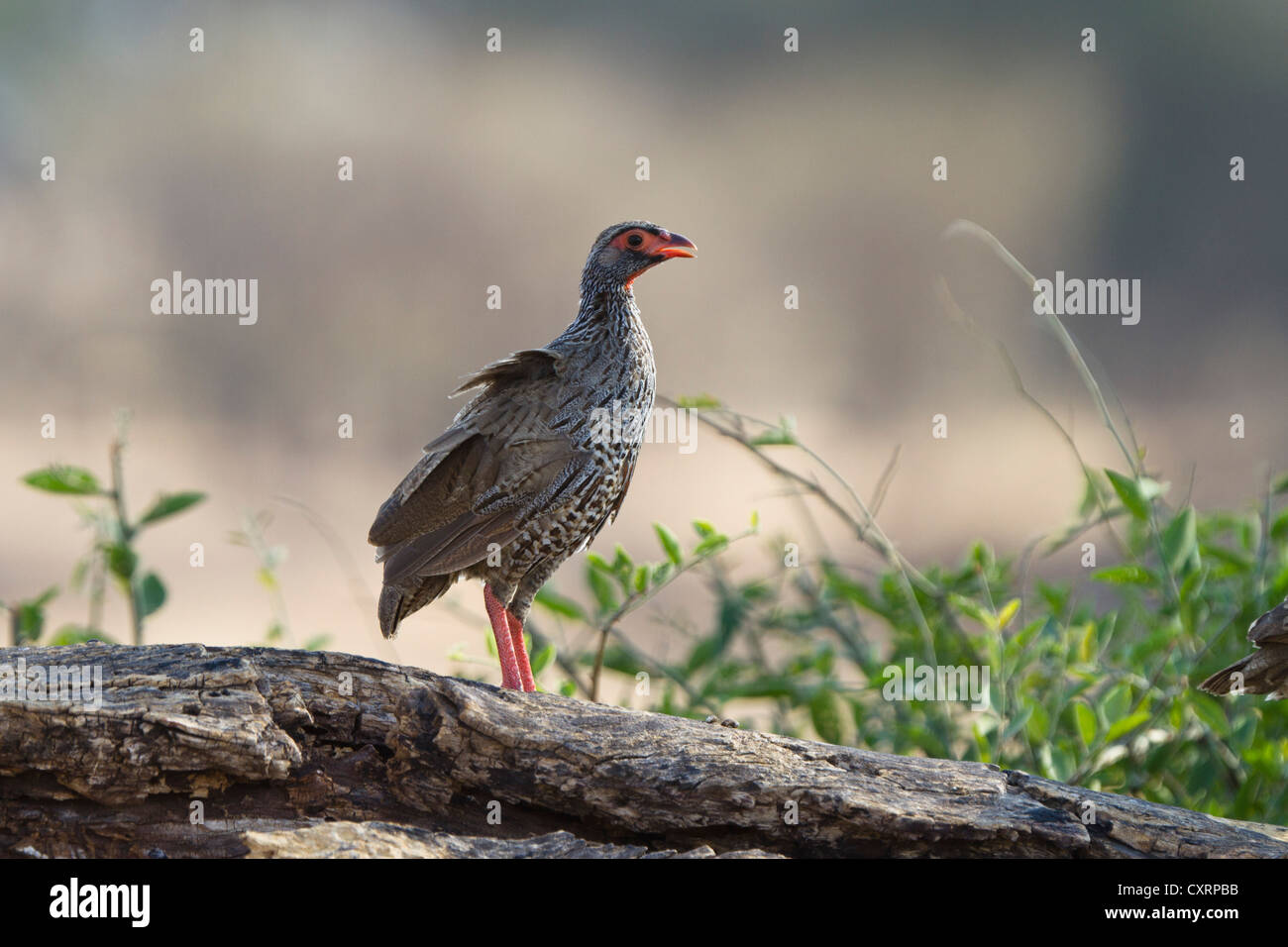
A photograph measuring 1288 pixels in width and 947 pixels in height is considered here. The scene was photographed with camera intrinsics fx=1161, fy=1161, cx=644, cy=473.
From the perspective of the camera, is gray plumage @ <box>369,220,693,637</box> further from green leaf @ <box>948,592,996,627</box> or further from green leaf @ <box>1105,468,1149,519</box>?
green leaf @ <box>1105,468,1149,519</box>

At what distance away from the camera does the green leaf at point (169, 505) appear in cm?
422

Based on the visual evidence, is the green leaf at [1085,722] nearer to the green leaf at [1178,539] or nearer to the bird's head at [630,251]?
the green leaf at [1178,539]

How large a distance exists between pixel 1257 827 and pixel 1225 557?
2051 millimetres

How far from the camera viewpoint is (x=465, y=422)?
355cm

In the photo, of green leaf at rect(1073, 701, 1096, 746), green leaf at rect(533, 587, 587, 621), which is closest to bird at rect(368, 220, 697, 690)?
green leaf at rect(533, 587, 587, 621)

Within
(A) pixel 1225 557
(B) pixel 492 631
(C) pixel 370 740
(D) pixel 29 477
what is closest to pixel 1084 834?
(C) pixel 370 740

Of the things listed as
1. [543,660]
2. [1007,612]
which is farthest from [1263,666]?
[543,660]

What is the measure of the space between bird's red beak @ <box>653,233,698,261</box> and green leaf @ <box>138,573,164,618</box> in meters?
2.27

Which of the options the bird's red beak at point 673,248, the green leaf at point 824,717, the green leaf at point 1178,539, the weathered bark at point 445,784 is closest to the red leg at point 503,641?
the weathered bark at point 445,784

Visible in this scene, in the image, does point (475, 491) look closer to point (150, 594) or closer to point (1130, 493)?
point (150, 594)

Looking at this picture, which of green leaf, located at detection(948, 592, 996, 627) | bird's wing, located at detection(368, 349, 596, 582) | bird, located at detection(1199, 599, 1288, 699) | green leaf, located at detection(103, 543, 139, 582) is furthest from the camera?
green leaf, located at detection(103, 543, 139, 582)

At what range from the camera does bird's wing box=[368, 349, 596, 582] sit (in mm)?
3447

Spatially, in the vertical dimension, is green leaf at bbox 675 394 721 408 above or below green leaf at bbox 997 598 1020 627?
above
